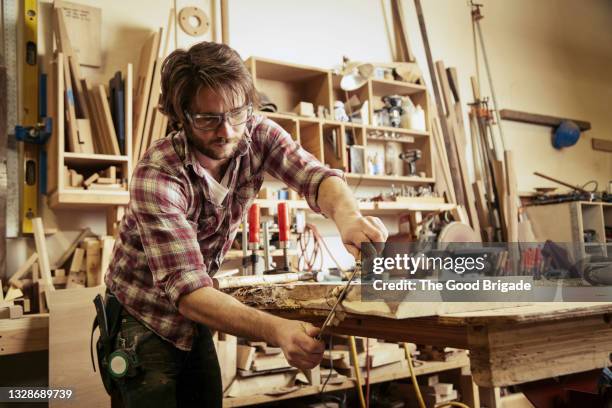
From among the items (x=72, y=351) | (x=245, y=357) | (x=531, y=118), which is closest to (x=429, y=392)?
(x=245, y=357)

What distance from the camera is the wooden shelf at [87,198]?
2504 mm

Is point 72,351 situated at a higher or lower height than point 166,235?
lower

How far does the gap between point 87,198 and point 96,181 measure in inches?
5.1

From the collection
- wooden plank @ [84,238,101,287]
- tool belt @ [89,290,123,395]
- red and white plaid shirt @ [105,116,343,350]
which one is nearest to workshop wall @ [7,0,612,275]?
wooden plank @ [84,238,101,287]

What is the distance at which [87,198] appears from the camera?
8.34ft

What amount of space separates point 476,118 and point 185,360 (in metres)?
3.62

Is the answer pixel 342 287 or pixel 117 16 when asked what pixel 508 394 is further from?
pixel 117 16

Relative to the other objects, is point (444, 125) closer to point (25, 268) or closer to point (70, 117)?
point (70, 117)

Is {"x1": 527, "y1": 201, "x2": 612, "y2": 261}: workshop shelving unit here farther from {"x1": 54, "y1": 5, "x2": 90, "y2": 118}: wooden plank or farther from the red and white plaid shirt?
{"x1": 54, "y1": 5, "x2": 90, "y2": 118}: wooden plank

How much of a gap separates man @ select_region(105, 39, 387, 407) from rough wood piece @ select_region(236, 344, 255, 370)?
80 cm

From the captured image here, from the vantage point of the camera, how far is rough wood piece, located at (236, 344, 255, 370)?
2.36 metres

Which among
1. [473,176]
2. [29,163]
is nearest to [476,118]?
[473,176]

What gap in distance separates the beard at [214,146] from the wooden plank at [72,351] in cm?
111

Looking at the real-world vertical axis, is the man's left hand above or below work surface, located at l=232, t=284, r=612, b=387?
above
